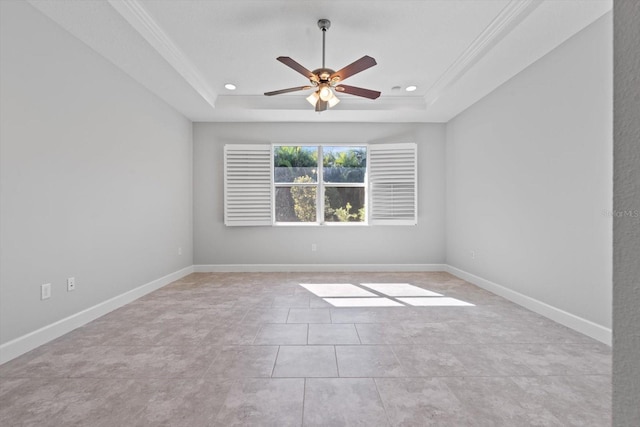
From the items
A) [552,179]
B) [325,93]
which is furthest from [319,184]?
[552,179]

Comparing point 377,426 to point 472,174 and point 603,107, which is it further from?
point 472,174

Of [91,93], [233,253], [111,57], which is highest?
[111,57]

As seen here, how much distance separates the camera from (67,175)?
262 cm

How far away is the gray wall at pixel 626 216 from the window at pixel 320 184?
4.63m

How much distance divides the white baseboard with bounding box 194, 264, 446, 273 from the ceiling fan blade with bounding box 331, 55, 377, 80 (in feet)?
10.4

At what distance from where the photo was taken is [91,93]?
113 inches

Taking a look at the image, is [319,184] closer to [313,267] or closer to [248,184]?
[248,184]

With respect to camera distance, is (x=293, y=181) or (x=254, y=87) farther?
(x=293, y=181)

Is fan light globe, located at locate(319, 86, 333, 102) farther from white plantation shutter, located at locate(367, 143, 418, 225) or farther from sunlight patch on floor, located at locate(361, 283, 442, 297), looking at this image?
sunlight patch on floor, located at locate(361, 283, 442, 297)

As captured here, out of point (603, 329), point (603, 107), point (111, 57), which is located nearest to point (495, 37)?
point (603, 107)

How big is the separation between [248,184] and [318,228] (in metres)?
1.40

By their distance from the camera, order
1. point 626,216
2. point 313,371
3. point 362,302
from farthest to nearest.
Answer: point 362,302 → point 313,371 → point 626,216

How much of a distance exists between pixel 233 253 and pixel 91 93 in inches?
117

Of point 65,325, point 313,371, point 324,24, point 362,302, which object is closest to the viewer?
point 313,371
